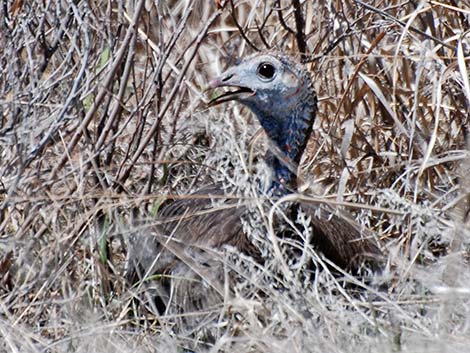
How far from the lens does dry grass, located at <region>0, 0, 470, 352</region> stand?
2843 millimetres

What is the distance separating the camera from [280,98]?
141 inches

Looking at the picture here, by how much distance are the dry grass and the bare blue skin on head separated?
110mm

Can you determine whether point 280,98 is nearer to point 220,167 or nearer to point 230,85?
point 230,85

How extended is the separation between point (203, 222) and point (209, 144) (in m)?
0.62

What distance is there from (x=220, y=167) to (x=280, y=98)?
0.40m

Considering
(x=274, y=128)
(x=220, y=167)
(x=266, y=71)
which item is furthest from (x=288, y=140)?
(x=220, y=167)

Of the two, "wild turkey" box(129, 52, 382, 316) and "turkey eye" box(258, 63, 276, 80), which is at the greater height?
"turkey eye" box(258, 63, 276, 80)

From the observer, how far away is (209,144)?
439cm

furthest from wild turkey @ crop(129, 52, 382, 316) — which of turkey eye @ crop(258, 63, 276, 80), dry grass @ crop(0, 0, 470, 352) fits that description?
dry grass @ crop(0, 0, 470, 352)

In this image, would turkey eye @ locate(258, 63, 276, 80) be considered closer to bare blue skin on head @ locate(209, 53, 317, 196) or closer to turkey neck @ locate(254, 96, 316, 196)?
bare blue skin on head @ locate(209, 53, 317, 196)

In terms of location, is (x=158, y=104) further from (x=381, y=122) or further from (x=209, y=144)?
(x=381, y=122)

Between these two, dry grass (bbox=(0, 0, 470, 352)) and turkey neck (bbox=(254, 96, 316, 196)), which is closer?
dry grass (bbox=(0, 0, 470, 352))

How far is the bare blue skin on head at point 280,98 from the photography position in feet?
11.7

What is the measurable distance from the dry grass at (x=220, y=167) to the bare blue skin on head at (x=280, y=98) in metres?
0.11
